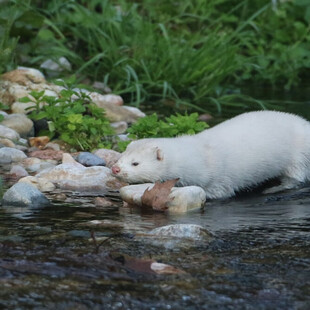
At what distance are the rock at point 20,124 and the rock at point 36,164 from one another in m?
0.68

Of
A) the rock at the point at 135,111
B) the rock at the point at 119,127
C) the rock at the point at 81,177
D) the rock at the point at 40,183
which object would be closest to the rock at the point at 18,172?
the rock at the point at 81,177

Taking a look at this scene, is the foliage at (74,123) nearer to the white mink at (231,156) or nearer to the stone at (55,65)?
the white mink at (231,156)

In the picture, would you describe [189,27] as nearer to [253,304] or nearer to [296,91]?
[296,91]

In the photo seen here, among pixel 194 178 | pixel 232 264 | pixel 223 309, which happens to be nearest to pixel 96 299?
pixel 223 309

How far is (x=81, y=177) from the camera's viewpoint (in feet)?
18.0

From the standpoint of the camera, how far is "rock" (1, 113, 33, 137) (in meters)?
6.65

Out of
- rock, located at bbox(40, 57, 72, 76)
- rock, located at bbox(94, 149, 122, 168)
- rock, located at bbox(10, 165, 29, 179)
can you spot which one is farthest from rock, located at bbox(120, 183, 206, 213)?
rock, located at bbox(40, 57, 72, 76)

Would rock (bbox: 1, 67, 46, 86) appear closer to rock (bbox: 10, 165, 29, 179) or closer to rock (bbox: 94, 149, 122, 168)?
rock (bbox: 94, 149, 122, 168)

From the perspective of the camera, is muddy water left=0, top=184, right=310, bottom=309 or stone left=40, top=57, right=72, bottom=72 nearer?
muddy water left=0, top=184, right=310, bottom=309

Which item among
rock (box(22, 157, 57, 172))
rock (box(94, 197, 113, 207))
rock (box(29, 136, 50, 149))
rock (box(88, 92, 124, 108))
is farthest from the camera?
rock (box(88, 92, 124, 108))

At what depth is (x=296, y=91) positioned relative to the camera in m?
9.17

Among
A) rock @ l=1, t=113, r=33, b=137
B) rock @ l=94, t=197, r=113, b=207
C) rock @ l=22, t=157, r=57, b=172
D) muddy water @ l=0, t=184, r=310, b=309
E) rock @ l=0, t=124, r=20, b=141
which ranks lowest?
muddy water @ l=0, t=184, r=310, b=309

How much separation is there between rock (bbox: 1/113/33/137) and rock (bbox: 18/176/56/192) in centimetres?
135

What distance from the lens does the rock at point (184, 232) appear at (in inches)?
160
